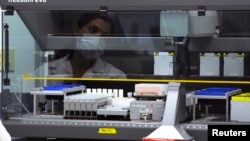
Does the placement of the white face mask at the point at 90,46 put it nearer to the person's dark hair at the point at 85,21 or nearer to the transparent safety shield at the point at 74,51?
the transparent safety shield at the point at 74,51

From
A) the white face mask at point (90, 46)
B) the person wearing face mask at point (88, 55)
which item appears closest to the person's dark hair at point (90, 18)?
the person wearing face mask at point (88, 55)

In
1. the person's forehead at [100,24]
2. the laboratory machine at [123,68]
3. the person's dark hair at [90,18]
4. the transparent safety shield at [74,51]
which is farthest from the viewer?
the person's forehead at [100,24]

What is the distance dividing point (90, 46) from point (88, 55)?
0.13m

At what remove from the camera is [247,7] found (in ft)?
12.9

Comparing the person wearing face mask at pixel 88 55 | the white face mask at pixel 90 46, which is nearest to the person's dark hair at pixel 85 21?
the person wearing face mask at pixel 88 55

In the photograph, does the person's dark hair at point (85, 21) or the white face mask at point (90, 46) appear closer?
the person's dark hair at point (85, 21)

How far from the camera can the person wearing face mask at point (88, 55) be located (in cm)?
488

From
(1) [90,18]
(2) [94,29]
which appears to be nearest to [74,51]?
(2) [94,29]

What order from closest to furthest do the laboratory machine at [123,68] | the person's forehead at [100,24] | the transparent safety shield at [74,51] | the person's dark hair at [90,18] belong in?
the laboratory machine at [123,68]
the transparent safety shield at [74,51]
the person's dark hair at [90,18]
the person's forehead at [100,24]

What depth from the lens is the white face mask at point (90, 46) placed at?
4914 mm

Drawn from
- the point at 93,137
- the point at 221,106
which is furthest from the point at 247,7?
the point at 93,137

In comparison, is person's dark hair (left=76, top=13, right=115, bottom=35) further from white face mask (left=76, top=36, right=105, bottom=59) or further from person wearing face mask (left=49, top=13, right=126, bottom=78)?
white face mask (left=76, top=36, right=105, bottom=59)

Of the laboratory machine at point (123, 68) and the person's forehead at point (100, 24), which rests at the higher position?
the person's forehead at point (100, 24)

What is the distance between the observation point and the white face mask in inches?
193
